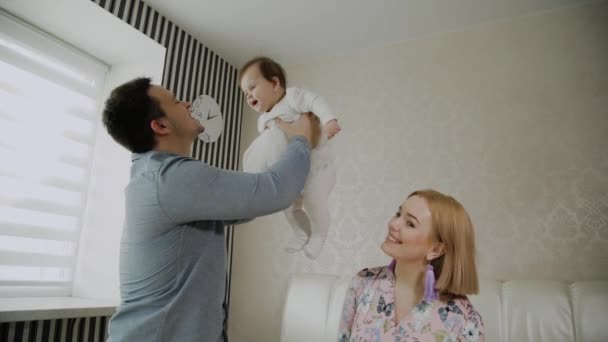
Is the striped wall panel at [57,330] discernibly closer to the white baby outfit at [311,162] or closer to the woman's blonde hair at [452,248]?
the white baby outfit at [311,162]

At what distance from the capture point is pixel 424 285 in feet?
5.07

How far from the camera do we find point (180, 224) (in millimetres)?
1120

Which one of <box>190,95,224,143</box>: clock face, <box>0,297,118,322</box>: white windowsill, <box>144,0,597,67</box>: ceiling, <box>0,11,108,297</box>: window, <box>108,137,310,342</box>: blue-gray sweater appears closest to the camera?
<box>108,137,310,342</box>: blue-gray sweater

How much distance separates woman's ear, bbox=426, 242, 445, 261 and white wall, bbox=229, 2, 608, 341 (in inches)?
41.3

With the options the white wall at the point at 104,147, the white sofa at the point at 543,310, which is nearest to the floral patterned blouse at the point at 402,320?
the white sofa at the point at 543,310

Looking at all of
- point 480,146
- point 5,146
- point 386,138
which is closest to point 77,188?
point 5,146

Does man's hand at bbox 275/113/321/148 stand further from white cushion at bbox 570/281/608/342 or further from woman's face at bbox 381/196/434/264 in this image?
white cushion at bbox 570/281/608/342

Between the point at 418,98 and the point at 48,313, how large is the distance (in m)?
2.51

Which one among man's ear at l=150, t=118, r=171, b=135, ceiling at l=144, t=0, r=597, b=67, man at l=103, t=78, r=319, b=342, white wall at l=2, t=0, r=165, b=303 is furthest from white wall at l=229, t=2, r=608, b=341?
man's ear at l=150, t=118, r=171, b=135

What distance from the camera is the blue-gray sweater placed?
41.4 inches

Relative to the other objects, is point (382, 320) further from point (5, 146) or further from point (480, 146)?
point (5, 146)

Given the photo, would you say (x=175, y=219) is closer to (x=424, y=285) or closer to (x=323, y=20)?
(x=424, y=285)

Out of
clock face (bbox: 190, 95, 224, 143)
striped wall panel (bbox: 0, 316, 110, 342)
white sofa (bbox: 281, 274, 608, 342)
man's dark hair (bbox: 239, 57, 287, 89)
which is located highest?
clock face (bbox: 190, 95, 224, 143)

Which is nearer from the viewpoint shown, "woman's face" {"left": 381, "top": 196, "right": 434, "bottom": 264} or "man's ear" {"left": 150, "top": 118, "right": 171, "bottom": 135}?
"man's ear" {"left": 150, "top": 118, "right": 171, "bottom": 135}
